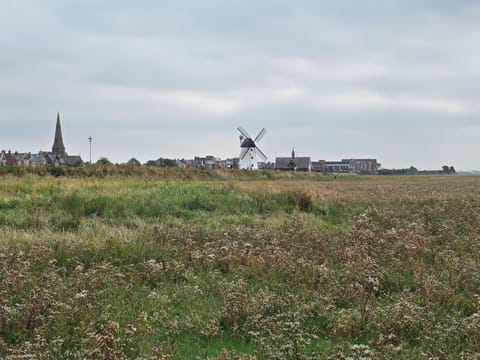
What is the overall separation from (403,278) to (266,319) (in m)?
3.58

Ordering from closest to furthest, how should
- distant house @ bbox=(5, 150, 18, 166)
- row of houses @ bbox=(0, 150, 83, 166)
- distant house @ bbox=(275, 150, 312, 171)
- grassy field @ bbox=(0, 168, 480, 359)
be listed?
1. grassy field @ bbox=(0, 168, 480, 359)
2. row of houses @ bbox=(0, 150, 83, 166)
3. distant house @ bbox=(5, 150, 18, 166)
4. distant house @ bbox=(275, 150, 312, 171)

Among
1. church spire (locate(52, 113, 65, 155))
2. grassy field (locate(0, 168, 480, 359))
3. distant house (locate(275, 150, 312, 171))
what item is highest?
church spire (locate(52, 113, 65, 155))

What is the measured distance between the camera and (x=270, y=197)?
22234 mm

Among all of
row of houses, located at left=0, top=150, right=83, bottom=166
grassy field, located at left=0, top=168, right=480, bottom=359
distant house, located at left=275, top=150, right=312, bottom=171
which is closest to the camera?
grassy field, located at left=0, top=168, right=480, bottom=359

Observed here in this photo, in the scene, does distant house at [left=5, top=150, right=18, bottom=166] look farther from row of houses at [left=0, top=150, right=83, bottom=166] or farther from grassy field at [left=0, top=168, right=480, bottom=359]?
grassy field at [left=0, top=168, right=480, bottom=359]

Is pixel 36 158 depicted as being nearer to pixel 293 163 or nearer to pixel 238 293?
pixel 293 163

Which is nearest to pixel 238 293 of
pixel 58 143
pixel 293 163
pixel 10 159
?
pixel 293 163

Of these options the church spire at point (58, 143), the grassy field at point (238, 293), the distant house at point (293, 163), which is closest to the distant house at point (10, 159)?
the church spire at point (58, 143)

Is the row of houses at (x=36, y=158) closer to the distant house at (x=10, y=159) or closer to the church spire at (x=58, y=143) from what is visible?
the distant house at (x=10, y=159)

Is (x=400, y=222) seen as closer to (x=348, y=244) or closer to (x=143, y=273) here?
(x=348, y=244)

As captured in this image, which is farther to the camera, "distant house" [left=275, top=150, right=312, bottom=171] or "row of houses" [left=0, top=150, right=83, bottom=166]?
"distant house" [left=275, top=150, right=312, bottom=171]

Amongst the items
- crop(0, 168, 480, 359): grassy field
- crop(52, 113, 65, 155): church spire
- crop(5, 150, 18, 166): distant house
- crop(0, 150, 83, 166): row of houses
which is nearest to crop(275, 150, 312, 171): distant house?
crop(0, 150, 83, 166): row of houses

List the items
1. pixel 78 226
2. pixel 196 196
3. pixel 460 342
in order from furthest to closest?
1. pixel 196 196
2. pixel 78 226
3. pixel 460 342

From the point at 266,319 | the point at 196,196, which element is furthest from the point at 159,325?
A: the point at 196,196
